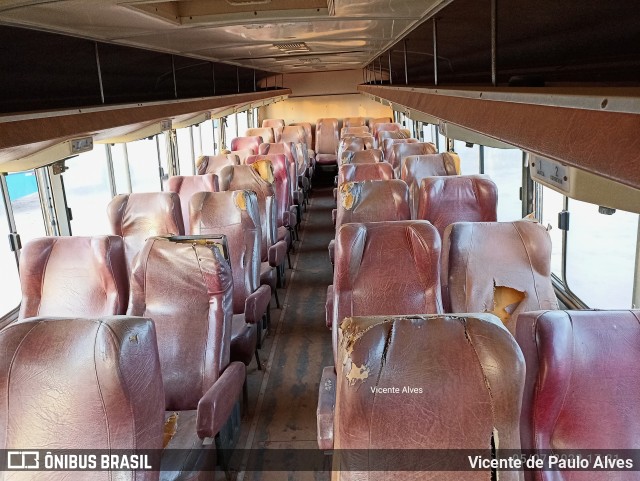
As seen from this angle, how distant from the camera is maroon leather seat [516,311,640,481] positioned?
165cm

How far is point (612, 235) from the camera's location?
331 inches

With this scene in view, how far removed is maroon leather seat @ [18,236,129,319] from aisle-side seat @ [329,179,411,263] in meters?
1.53

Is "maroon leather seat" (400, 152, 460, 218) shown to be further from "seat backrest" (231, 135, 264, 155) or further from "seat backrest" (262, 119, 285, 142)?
"seat backrest" (262, 119, 285, 142)

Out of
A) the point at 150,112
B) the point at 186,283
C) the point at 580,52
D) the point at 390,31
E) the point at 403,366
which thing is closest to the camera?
the point at 403,366

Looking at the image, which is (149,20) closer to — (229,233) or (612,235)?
(229,233)

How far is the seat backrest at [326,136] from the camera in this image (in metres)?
13.9

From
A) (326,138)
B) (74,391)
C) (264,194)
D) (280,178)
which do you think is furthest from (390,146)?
(326,138)

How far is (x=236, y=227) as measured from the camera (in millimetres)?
4074

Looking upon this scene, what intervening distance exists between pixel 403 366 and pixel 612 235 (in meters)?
8.30

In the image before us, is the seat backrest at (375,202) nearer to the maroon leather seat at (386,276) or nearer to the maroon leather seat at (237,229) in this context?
the maroon leather seat at (237,229)

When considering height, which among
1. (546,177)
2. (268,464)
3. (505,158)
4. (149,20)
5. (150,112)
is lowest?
(268,464)

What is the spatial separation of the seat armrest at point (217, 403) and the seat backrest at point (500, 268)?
1248 millimetres

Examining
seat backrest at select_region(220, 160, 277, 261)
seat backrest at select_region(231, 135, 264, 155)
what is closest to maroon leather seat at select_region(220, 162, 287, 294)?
seat backrest at select_region(220, 160, 277, 261)

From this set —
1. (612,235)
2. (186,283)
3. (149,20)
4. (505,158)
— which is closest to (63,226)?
(186,283)
